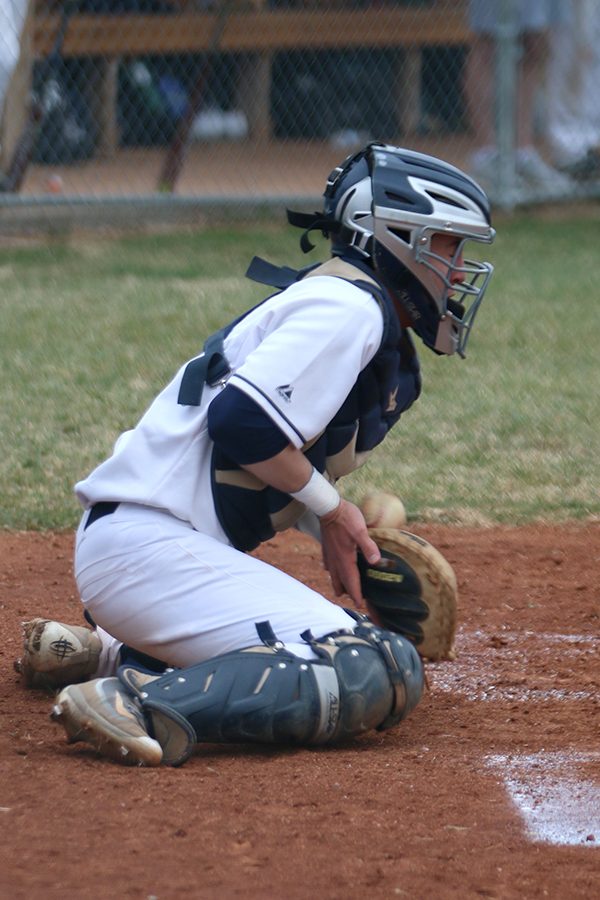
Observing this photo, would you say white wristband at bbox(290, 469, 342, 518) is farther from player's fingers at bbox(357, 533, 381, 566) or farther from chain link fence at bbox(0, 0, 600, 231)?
chain link fence at bbox(0, 0, 600, 231)

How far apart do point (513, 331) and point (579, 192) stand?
10.5ft

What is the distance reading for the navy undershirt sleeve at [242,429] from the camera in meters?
3.08

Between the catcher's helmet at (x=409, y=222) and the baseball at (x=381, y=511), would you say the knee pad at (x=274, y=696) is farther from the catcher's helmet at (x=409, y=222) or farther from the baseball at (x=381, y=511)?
the catcher's helmet at (x=409, y=222)

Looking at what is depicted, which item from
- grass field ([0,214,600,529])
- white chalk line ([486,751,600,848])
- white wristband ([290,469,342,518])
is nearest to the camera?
white chalk line ([486,751,600,848])

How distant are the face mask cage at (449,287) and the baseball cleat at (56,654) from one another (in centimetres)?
118

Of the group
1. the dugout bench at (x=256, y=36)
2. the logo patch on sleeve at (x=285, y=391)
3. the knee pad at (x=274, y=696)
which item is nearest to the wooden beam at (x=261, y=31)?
the dugout bench at (x=256, y=36)

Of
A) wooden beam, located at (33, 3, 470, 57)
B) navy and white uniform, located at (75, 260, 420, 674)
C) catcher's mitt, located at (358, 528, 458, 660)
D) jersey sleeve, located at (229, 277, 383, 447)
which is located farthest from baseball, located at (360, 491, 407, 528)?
wooden beam, located at (33, 3, 470, 57)

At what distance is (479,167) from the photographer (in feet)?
34.4

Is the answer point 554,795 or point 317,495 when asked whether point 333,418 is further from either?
point 554,795

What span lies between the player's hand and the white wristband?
0.10 ft

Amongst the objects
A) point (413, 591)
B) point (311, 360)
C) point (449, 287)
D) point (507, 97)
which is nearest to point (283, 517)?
point (413, 591)

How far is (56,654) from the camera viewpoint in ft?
11.7

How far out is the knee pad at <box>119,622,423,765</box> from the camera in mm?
3051

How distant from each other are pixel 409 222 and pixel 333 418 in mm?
496
